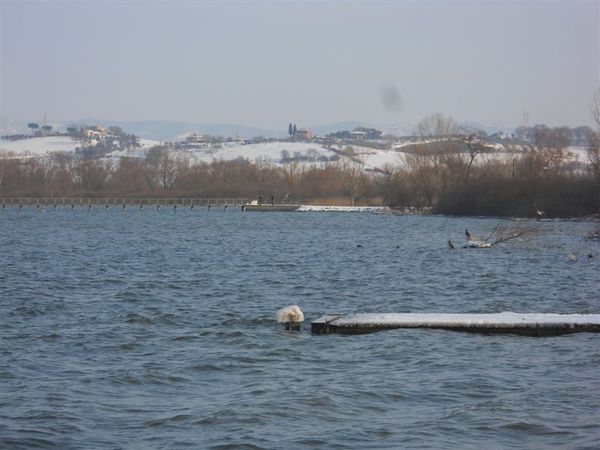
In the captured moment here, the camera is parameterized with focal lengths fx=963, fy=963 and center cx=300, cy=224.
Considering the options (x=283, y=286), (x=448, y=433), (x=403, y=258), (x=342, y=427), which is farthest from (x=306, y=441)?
(x=403, y=258)

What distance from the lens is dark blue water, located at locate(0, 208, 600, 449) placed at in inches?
512

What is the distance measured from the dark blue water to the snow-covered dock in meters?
0.29

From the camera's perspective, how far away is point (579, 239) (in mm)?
54469

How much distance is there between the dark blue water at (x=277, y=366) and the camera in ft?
42.6

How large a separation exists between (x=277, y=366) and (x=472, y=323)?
4791 mm

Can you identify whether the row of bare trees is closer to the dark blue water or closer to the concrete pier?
the concrete pier

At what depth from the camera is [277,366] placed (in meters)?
16.9

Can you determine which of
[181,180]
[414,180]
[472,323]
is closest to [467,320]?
[472,323]

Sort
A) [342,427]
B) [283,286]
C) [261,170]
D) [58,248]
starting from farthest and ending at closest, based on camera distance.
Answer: [261,170] → [58,248] → [283,286] → [342,427]

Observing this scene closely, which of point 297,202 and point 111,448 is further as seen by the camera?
point 297,202

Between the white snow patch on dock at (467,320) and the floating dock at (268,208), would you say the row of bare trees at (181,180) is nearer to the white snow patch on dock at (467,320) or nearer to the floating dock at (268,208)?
the floating dock at (268,208)

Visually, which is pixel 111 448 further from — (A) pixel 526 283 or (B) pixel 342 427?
(A) pixel 526 283

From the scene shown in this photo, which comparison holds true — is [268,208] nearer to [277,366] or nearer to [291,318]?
[291,318]

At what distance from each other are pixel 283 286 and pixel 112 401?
627 inches
